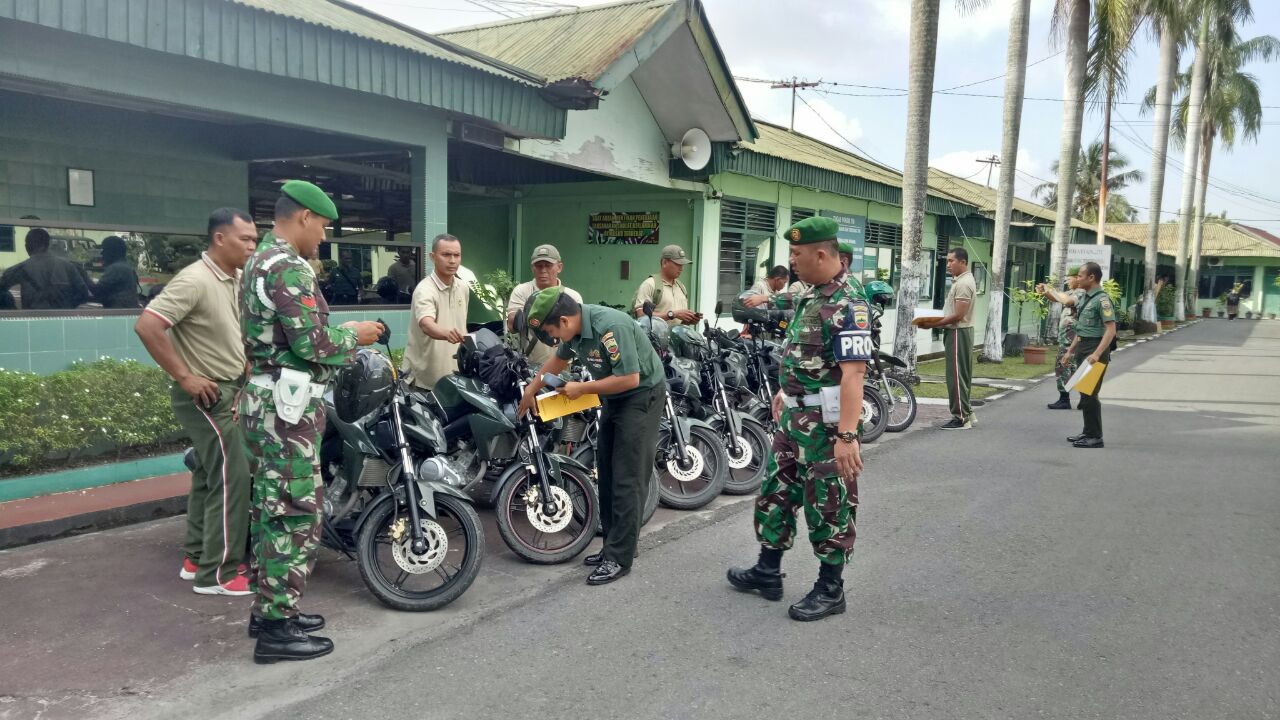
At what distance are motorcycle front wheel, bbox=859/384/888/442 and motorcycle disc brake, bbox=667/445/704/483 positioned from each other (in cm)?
326

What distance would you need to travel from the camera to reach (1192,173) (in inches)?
1363

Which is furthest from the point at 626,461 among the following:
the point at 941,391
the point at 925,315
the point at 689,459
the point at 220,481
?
the point at 941,391

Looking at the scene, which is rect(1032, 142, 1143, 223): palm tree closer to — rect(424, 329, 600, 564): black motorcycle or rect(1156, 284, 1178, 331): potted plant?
rect(1156, 284, 1178, 331): potted plant

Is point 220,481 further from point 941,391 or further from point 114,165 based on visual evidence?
point 941,391

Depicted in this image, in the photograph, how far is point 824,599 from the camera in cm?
423

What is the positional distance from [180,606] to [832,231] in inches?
143

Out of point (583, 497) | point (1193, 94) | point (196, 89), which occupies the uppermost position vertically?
point (1193, 94)

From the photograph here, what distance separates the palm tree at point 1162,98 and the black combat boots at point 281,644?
23.2 m

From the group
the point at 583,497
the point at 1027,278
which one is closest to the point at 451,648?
the point at 583,497

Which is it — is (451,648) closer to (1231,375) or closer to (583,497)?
(583,497)

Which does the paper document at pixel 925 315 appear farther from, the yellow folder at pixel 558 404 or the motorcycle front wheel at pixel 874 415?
the yellow folder at pixel 558 404

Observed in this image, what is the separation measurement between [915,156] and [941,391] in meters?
3.42

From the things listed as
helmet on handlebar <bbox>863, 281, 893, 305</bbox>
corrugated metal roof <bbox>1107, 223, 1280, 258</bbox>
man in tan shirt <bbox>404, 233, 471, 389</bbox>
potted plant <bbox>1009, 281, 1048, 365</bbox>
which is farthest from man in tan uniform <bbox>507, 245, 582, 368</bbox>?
corrugated metal roof <bbox>1107, 223, 1280, 258</bbox>

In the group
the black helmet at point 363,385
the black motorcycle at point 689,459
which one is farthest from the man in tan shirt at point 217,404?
the black motorcycle at point 689,459
